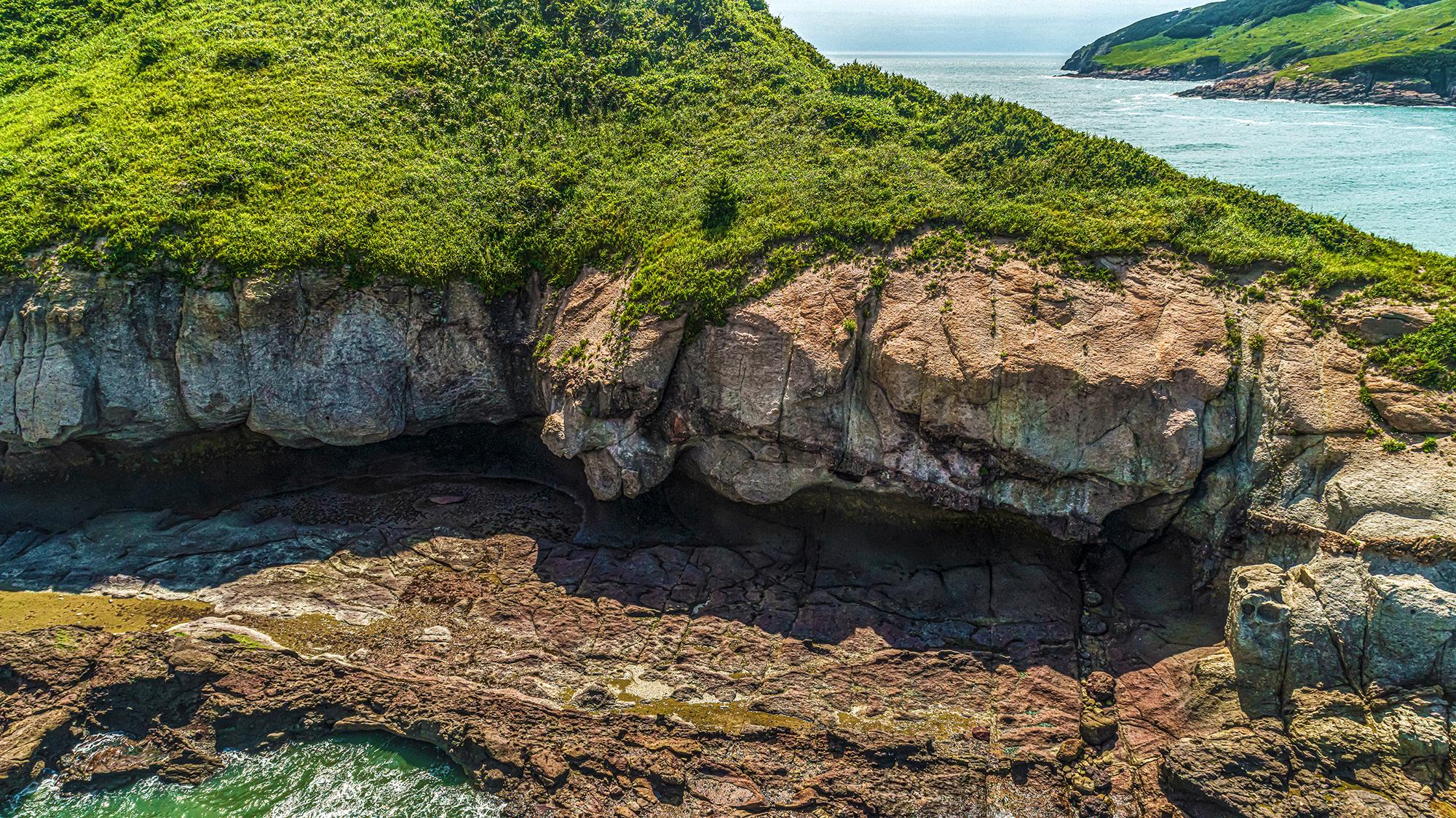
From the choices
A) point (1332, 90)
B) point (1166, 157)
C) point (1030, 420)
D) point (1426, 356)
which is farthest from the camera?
point (1332, 90)

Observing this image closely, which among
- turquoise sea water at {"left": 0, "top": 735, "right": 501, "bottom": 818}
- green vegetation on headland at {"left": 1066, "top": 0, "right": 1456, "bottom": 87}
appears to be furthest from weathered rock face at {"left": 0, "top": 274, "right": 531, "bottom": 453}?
green vegetation on headland at {"left": 1066, "top": 0, "right": 1456, "bottom": 87}

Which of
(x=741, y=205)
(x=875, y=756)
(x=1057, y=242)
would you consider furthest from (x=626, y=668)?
(x=1057, y=242)

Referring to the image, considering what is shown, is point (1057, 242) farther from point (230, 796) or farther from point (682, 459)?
point (230, 796)

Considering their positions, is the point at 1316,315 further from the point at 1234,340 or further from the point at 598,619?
the point at 598,619

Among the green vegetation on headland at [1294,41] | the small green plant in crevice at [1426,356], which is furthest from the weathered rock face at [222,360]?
the green vegetation on headland at [1294,41]

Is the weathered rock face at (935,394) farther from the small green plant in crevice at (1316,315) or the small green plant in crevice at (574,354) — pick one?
the small green plant in crevice at (1316,315)

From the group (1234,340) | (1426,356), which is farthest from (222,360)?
(1426,356)
